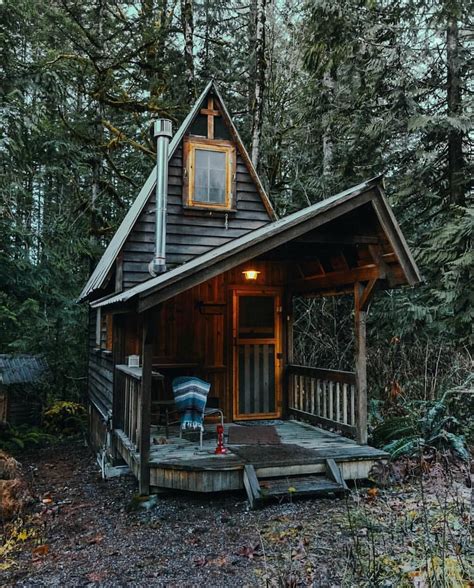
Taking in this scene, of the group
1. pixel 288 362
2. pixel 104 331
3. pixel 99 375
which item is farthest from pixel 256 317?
pixel 99 375

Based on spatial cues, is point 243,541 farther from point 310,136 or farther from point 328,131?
point 310,136

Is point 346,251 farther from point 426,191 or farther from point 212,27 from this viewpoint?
point 212,27

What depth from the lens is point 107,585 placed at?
12.1 ft

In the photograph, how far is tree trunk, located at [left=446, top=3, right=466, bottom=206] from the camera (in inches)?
347

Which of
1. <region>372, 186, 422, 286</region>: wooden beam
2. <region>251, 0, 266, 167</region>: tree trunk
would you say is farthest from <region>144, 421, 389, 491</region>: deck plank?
<region>251, 0, 266, 167</region>: tree trunk

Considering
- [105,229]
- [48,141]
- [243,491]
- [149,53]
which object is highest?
[149,53]

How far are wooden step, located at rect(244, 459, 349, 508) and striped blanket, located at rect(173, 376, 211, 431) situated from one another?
3.63 feet

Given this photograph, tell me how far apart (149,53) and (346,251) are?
9.24 meters

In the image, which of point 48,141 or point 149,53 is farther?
point 149,53

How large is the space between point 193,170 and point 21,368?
7400 millimetres

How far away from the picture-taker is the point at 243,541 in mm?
4418

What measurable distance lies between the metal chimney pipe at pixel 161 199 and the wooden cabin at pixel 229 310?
19 mm

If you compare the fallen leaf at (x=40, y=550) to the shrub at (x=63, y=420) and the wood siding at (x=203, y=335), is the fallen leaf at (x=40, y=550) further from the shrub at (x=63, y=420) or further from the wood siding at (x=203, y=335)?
the shrub at (x=63, y=420)

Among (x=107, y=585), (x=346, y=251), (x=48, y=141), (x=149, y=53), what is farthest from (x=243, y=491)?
(x=149, y=53)
